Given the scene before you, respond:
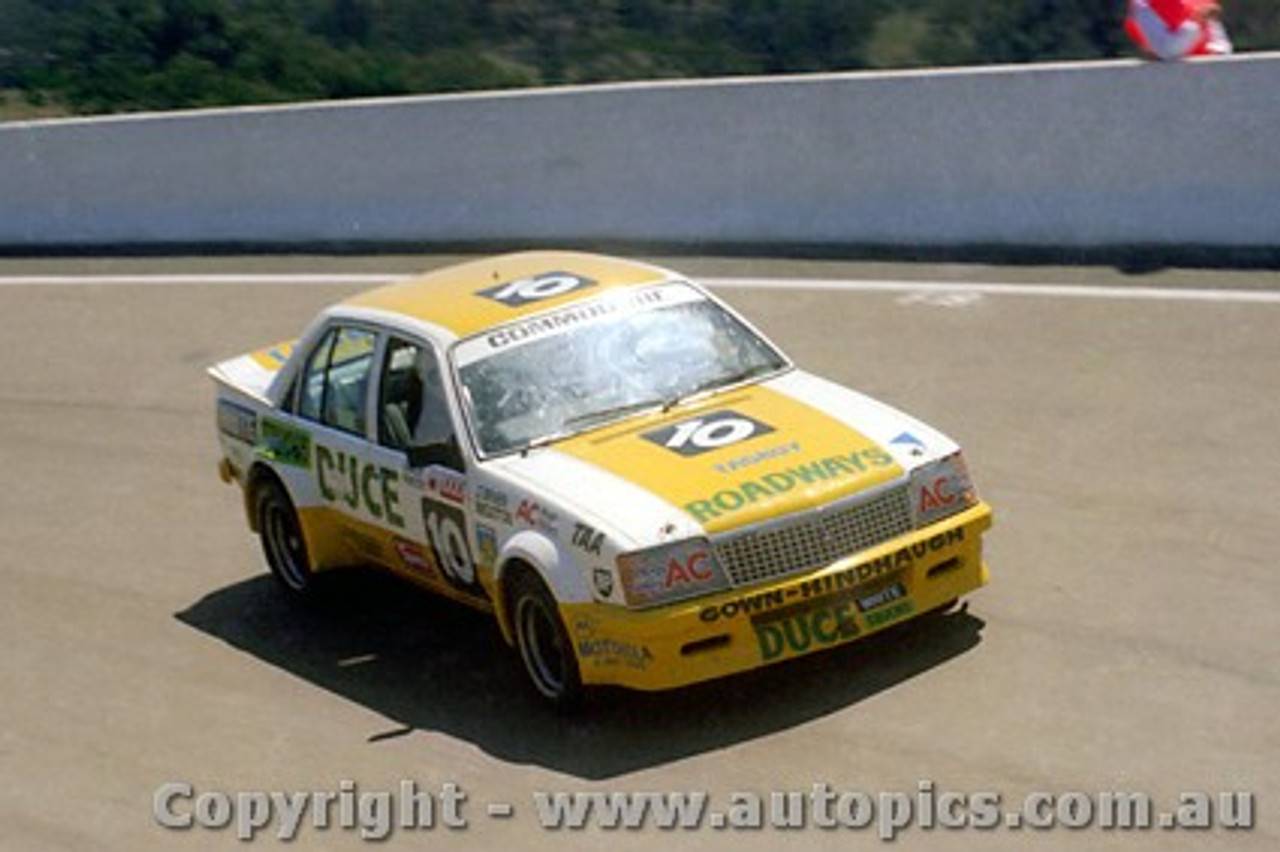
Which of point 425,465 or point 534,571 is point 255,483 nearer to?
point 425,465

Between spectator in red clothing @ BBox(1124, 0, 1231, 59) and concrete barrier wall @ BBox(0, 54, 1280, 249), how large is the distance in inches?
10.1

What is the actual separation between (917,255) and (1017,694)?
857cm

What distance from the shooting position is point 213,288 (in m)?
19.0

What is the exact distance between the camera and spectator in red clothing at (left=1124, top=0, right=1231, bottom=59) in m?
A: 16.4

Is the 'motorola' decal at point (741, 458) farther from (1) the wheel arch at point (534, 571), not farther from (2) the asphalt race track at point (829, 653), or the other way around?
(2) the asphalt race track at point (829, 653)

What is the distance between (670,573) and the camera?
8.58 meters

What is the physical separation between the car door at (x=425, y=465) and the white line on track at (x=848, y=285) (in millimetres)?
6403

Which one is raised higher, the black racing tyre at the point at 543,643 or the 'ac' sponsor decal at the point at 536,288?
the 'ac' sponsor decal at the point at 536,288

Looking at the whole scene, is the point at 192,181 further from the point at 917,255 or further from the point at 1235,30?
the point at 1235,30

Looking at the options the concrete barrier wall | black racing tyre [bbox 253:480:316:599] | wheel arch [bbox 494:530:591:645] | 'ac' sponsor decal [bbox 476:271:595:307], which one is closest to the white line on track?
the concrete barrier wall

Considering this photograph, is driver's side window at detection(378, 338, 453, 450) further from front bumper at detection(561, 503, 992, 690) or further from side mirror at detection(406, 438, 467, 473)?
front bumper at detection(561, 503, 992, 690)

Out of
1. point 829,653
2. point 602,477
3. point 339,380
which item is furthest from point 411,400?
point 829,653

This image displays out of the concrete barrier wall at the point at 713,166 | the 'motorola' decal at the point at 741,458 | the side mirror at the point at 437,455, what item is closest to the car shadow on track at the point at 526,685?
the 'motorola' decal at the point at 741,458

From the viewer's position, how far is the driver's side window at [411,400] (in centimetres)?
978
